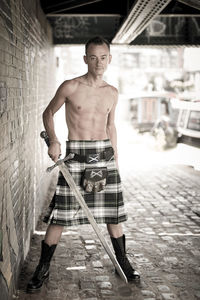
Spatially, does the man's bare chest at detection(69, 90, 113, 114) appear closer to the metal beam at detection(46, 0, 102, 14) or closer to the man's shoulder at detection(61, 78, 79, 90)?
the man's shoulder at detection(61, 78, 79, 90)

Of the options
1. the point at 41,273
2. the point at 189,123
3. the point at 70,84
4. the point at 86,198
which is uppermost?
the point at 70,84

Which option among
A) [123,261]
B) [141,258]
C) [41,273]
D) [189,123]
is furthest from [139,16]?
[189,123]

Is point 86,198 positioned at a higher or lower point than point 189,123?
lower

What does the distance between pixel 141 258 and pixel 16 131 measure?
2007mm

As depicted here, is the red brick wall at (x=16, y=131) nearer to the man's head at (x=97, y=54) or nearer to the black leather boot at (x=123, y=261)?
the man's head at (x=97, y=54)

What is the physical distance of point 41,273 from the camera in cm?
414

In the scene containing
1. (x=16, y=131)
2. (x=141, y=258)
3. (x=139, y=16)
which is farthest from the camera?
(x=139, y=16)

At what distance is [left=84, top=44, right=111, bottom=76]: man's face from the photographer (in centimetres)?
407

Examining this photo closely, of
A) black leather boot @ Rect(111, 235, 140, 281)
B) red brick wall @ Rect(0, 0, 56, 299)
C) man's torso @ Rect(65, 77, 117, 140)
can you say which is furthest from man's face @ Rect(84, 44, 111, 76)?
black leather boot @ Rect(111, 235, 140, 281)

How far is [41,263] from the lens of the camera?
4176mm

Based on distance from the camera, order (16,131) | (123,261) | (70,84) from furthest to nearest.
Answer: (123,261) → (70,84) → (16,131)

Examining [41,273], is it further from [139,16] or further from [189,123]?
[189,123]

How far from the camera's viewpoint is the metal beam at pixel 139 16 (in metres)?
4.91

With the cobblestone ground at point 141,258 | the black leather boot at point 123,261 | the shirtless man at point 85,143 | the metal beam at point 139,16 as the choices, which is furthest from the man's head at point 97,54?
the cobblestone ground at point 141,258
